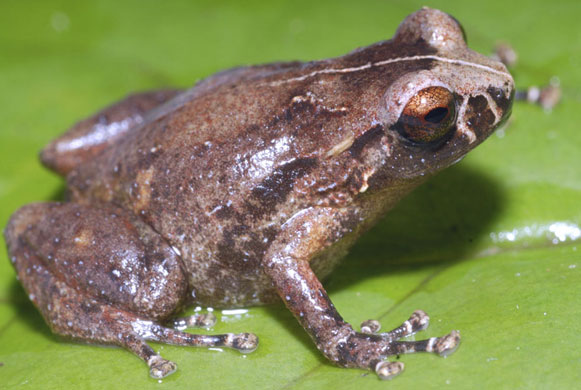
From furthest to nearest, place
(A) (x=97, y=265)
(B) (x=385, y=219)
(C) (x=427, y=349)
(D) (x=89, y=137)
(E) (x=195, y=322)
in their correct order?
1. (D) (x=89, y=137)
2. (B) (x=385, y=219)
3. (E) (x=195, y=322)
4. (A) (x=97, y=265)
5. (C) (x=427, y=349)

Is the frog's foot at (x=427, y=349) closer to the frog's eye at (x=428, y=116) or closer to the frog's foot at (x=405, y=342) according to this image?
the frog's foot at (x=405, y=342)

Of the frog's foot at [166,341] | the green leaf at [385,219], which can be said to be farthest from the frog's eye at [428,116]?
the frog's foot at [166,341]

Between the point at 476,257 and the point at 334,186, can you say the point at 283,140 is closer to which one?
the point at 334,186

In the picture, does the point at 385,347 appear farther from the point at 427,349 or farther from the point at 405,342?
the point at 427,349

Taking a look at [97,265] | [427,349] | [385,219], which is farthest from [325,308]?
[97,265]

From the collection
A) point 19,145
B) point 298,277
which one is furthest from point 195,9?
point 298,277

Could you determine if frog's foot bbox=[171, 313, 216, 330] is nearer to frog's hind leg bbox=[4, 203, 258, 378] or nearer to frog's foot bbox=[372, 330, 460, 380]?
frog's hind leg bbox=[4, 203, 258, 378]

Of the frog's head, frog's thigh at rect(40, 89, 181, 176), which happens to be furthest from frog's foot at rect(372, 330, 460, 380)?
frog's thigh at rect(40, 89, 181, 176)
